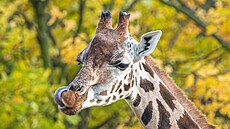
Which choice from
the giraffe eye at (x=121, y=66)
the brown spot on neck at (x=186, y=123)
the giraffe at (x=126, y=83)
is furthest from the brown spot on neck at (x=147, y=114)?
the giraffe eye at (x=121, y=66)

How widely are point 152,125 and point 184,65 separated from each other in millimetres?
6528

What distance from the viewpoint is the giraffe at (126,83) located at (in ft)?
20.8

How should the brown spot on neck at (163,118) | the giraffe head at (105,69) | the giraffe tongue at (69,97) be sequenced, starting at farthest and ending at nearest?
the brown spot on neck at (163,118)
the giraffe head at (105,69)
the giraffe tongue at (69,97)

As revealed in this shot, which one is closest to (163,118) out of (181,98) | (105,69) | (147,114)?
(147,114)

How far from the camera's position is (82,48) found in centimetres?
1189

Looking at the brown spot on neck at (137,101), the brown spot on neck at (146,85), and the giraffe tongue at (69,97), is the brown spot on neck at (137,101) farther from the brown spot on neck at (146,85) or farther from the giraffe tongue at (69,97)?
the giraffe tongue at (69,97)

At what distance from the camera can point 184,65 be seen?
1323 cm

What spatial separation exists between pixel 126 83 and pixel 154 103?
1.07ft

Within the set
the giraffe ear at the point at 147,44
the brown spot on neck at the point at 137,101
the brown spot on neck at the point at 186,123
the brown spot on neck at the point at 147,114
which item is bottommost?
the brown spot on neck at the point at 186,123

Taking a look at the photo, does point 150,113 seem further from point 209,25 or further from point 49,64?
point 49,64

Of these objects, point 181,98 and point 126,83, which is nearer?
point 126,83

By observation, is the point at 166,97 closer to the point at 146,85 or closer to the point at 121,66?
the point at 146,85

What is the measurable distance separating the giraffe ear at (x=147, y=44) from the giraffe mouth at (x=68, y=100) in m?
0.65

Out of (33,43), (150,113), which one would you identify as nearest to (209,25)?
(33,43)
